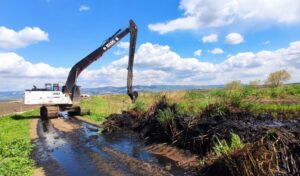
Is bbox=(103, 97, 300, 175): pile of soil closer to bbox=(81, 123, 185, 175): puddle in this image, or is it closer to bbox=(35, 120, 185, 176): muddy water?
bbox=(81, 123, 185, 175): puddle

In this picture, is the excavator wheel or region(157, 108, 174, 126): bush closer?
region(157, 108, 174, 126): bush

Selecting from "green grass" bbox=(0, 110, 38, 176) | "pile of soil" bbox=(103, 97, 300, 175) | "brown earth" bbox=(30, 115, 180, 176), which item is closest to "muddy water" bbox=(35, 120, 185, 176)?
"brown earth" bbox=(30, 115, 180, 176)

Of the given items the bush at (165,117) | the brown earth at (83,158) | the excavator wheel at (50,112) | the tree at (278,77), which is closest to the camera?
the brown earth at (83,158)

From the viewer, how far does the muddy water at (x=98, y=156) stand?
30.8 ft

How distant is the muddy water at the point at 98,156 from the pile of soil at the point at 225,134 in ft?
3.11

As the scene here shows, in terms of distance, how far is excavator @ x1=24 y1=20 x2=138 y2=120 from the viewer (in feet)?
78.3

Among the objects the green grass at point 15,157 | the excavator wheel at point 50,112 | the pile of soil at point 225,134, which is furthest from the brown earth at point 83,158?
the excavator wheel at point 50,112

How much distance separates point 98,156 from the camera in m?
11.1

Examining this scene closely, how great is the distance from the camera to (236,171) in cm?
750

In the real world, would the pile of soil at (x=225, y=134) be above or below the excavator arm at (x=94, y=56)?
below

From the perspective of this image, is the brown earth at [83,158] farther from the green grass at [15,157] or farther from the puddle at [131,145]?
the green grass at [15,157]

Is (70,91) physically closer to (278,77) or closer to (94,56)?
(94,56)

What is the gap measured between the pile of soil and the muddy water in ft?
3.11

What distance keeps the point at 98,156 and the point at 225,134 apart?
439 cm
